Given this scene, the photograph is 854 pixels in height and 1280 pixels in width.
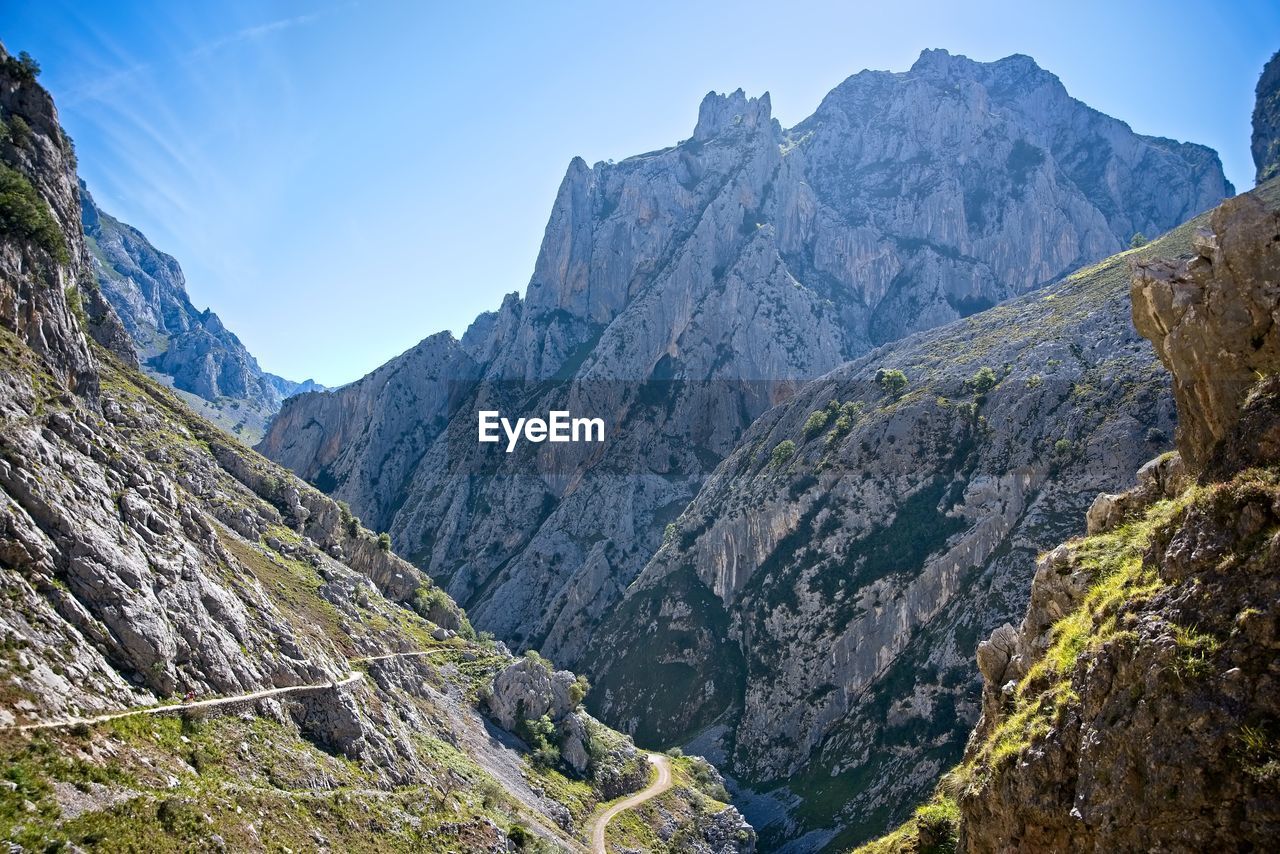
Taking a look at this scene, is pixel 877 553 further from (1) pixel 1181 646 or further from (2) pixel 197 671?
(1) pixel 1181 646

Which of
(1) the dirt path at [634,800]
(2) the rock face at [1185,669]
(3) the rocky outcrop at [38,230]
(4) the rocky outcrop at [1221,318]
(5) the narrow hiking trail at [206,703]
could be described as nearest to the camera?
(2) the rock face at [1185,669]

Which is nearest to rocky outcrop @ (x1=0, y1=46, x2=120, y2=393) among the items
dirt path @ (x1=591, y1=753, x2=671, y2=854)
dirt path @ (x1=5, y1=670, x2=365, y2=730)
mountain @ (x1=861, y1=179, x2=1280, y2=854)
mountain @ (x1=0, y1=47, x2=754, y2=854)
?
mountain @ (x1=0, y1=47, x2=754, y2=854)

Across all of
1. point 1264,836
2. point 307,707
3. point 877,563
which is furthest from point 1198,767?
point 877,563

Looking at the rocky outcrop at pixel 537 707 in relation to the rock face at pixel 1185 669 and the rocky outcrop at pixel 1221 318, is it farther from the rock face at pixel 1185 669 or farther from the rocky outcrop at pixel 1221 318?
the rocky outcrop at pixel 1221 318

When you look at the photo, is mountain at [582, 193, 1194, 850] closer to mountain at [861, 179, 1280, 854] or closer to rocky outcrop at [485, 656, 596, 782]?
rocky outcrop at [485, 656, 596, 782]

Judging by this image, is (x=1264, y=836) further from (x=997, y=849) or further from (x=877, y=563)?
(x=877, y=563)

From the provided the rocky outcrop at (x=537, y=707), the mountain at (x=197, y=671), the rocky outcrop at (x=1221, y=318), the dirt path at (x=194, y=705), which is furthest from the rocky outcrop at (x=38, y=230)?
the rocky outcrop at (x=1221, y=318)
